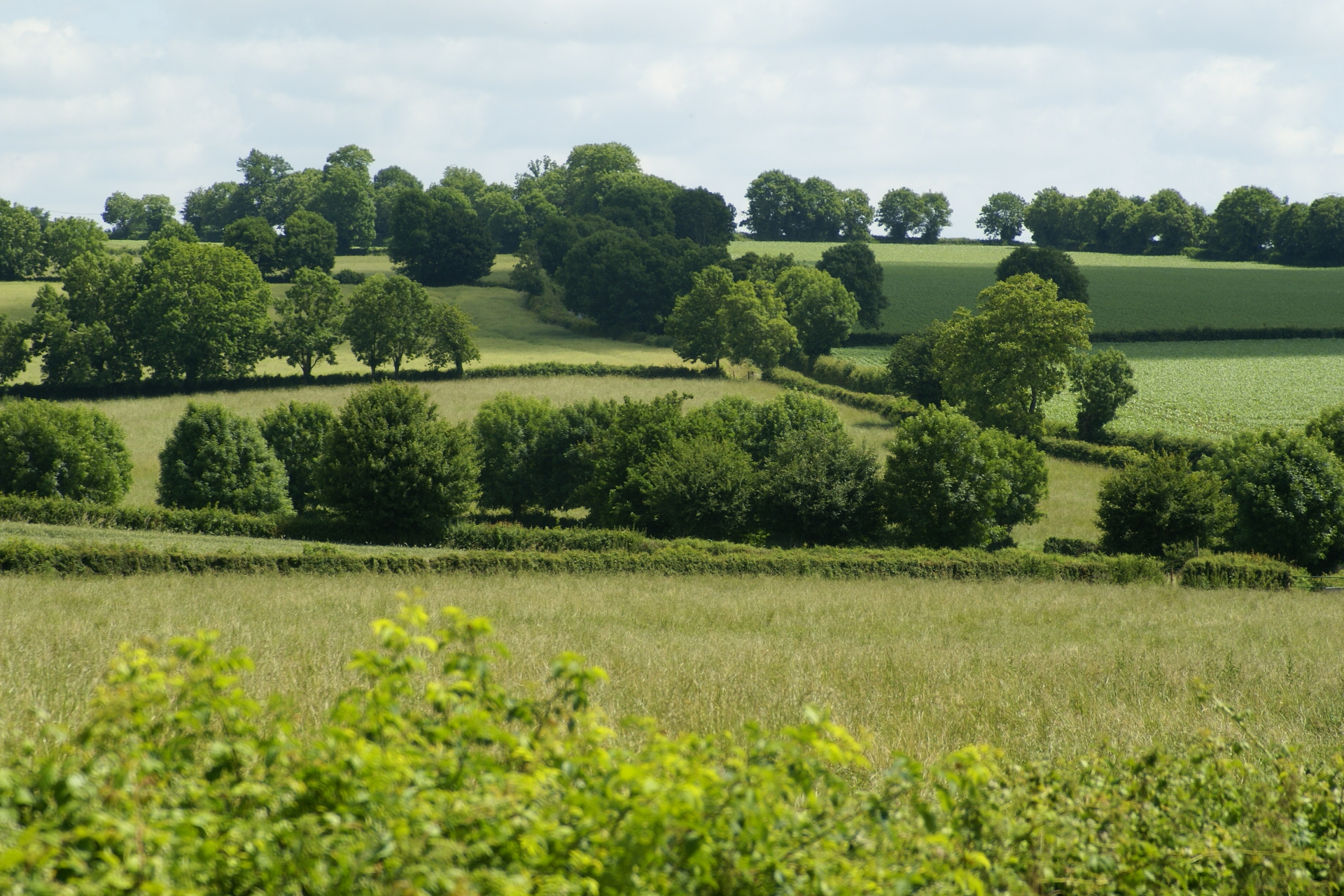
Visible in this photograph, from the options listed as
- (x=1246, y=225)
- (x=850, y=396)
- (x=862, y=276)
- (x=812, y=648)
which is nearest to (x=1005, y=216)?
(x=1246, y=225)

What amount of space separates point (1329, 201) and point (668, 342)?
287 ft

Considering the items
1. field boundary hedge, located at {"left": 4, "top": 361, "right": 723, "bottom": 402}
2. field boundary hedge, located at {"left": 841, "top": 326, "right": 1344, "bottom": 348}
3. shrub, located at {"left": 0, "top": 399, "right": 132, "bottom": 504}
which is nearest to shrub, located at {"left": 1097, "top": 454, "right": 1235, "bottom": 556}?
shrub, located at {"left": 0, "top": 399, "right": 132, "bottom": 504}

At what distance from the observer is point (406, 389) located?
35906mm

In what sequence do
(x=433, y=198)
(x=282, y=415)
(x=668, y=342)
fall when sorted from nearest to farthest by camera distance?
1. (x=282, y=415)
2. (x=668, y=342)
3. (x=433, y=198)

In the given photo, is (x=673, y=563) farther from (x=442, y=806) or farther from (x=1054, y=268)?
(x=1054, y=268)

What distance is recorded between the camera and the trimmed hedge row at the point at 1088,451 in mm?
50753

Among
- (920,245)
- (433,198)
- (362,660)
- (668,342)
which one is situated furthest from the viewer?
(920,245)

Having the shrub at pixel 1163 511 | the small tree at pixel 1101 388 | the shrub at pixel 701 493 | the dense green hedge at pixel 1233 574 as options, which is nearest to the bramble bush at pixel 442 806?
the dense green hedge at pixel 1233 574

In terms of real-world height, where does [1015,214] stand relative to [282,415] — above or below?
above

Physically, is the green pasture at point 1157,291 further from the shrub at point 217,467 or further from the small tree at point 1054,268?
the shrub at point 217,467

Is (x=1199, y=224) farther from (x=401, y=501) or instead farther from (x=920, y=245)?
(x=401, y=501)

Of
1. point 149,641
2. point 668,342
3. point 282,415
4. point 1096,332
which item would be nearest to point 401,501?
point 282,415

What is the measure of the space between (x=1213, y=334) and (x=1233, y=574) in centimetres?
6570

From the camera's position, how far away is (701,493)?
34.5 metres
